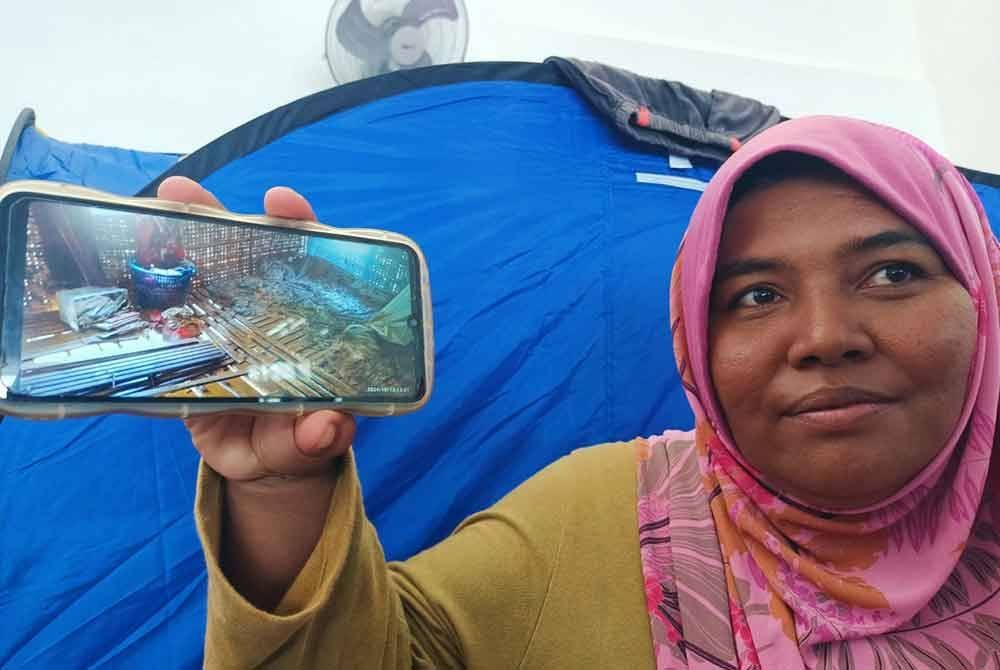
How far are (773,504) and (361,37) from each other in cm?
125

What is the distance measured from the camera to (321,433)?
40 cm

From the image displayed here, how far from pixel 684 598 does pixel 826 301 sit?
0.26m

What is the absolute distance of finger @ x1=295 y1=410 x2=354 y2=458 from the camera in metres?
0.40

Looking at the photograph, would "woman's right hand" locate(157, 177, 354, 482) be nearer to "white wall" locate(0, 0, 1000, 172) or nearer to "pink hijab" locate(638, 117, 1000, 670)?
"pink hijab" locate(638, 117, 1000, 670)

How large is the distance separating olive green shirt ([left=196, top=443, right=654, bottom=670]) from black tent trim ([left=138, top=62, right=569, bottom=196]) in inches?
21.1

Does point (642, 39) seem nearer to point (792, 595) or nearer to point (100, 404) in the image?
point (792, 595)

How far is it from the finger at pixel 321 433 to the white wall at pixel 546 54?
1.25 meters

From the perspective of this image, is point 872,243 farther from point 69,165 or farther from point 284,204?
point 69,165

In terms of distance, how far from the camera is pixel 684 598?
567 mm

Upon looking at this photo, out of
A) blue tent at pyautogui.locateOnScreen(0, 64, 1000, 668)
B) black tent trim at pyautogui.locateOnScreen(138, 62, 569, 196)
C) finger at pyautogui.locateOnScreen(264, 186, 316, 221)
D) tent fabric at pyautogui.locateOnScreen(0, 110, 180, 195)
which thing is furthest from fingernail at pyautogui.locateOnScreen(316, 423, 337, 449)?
tent fabric at pyautogui.locateOnScreen(0, 110, 180, 195)

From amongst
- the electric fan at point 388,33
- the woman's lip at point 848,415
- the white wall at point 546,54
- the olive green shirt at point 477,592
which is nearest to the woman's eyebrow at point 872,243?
the woman's lip at point 848,415

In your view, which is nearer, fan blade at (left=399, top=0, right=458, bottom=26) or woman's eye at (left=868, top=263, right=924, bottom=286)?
woman's eye at (left=868, top=263, right=924, bottom=286)

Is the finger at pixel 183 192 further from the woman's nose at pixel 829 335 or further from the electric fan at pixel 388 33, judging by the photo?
the electric fan at pixel 388 33

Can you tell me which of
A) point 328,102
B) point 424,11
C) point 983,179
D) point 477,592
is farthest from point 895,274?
point 424,11
